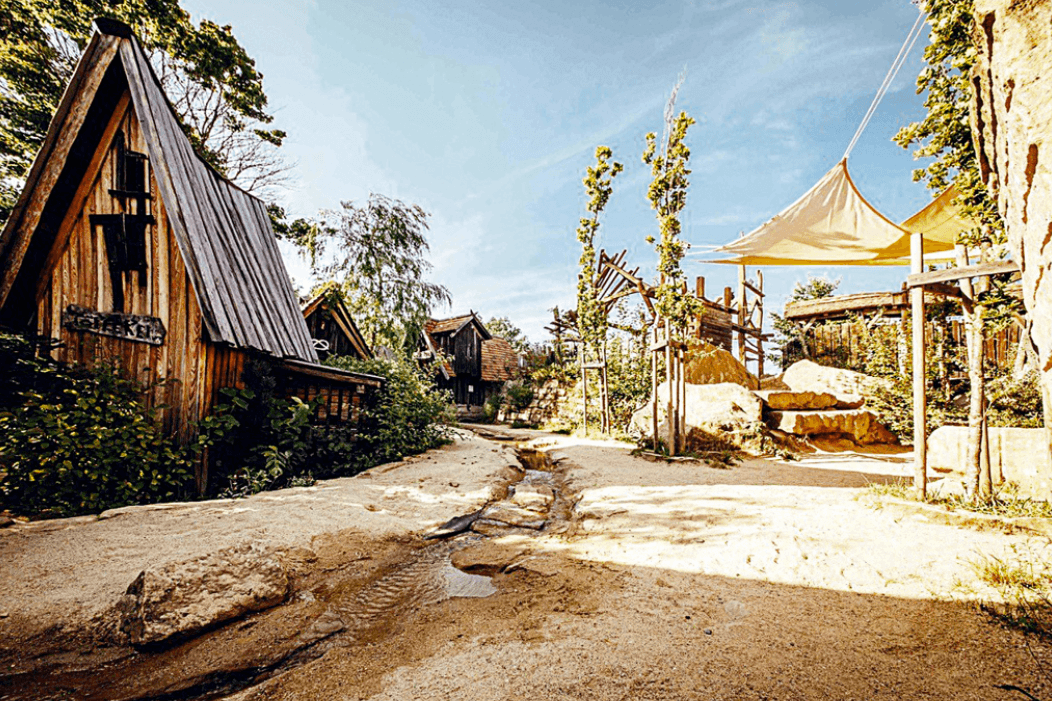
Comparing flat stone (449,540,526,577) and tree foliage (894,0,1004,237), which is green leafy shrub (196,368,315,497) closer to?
flat stone (449,540,526,577)

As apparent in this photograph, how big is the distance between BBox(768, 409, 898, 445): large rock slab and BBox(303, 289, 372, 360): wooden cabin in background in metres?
11.9

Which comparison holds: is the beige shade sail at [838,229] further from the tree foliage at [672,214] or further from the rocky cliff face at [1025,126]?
the rocky cliff face at [1025,126]

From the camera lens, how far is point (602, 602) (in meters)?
2.64

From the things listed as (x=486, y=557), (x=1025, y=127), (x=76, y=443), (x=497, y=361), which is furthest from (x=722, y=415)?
(x=497, y=361)

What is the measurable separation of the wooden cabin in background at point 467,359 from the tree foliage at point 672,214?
15.0 m

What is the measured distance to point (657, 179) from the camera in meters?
9.09

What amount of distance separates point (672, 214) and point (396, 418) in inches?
310

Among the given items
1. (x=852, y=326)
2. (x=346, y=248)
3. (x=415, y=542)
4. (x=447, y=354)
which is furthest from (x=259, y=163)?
(x=852, y=326)

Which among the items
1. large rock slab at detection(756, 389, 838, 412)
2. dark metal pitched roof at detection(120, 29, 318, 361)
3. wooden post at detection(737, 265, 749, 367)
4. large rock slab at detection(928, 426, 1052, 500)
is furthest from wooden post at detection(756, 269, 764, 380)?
dark metal pitched roof at detection(120, 29, 318, 361)

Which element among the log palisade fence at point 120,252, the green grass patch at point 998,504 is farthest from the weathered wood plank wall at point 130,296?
the green grass patch at point 998,504

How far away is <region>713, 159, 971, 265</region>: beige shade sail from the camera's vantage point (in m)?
8.35

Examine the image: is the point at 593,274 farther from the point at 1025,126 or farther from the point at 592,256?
the point at 1025,126

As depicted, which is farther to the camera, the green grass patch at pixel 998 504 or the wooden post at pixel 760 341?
the wooden post at pixel 760 341

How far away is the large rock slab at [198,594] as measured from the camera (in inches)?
88.9
